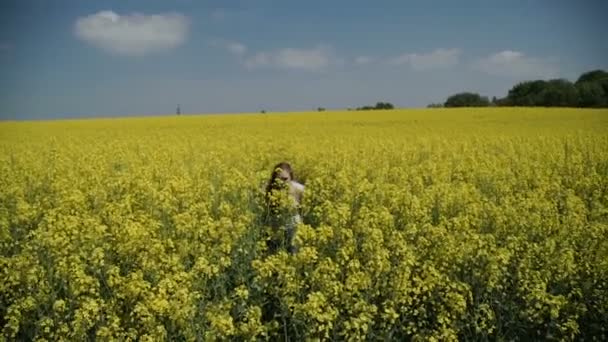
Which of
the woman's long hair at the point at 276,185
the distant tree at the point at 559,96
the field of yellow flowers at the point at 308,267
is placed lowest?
the field of yellow flowers at the point at 308,267

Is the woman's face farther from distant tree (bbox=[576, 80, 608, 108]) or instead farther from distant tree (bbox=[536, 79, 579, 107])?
distant tree (bbox=[536, 79, 579, 107])

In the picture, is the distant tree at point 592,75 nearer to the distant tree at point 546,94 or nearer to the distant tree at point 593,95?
the distant tree at point 546,94

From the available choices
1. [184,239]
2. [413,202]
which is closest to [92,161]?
[184,239]

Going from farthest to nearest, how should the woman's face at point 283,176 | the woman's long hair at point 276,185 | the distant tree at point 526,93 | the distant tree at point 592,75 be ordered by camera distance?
the distant tree at point 592,75
the distant tree at point 526,93
the woman's face at point 283,176
the woman's long hair at point 276,185

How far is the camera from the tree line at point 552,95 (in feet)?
159

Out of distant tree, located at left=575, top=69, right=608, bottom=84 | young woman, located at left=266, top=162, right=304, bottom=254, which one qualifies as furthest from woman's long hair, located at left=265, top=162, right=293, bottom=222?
distant tree, located at left=575, top=69, right=608, bottom=84

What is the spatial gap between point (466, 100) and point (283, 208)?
55.6 m

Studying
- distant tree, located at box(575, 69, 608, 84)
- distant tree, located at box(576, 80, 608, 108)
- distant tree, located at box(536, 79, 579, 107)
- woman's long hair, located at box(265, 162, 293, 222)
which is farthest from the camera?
distant tree, located at box(575, 69, 608, 84)

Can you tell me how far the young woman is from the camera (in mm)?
6587

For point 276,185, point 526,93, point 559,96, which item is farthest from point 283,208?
point 526,93

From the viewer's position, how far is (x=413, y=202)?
670 centimetres

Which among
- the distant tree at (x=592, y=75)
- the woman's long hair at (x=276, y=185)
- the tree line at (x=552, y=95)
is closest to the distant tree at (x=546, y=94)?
the tree line at (x=552, y=95)

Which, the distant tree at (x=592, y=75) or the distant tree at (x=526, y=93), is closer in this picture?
the distant tree at (x=526, y=93)

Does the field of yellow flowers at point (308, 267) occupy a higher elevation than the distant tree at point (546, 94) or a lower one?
lower
